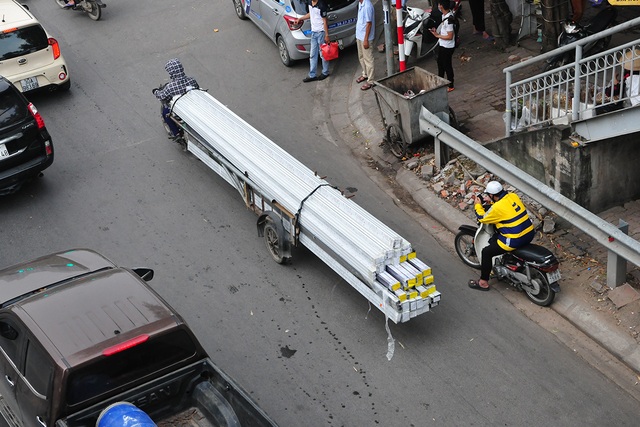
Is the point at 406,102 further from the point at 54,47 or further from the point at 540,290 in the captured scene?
the point at 54,47

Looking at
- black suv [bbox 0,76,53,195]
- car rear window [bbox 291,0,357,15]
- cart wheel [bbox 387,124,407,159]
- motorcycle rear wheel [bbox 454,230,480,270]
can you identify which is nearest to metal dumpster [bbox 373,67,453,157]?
cart wheel [bbox 387,124,407,159]

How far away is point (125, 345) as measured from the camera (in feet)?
22.7

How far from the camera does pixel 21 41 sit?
14570 millimetres

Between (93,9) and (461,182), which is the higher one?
(93,9)

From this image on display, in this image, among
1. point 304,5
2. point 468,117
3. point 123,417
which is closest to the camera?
point 123,417

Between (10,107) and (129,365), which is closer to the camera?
(129,365)

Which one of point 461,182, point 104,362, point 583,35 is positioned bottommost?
point 461,182

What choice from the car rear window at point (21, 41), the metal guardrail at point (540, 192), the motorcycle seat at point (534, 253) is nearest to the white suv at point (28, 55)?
the car rear window at point (21, 41)

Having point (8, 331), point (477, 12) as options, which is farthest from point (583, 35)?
point (8, 331)

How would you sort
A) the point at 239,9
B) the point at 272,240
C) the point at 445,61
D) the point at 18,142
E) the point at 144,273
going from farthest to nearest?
the point at 239,9, the point at 445,61, the point at 18,142, the point at 272,240, the point at 144,273

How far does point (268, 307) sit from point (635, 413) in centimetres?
426

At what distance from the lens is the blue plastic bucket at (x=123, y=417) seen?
21.6 feet

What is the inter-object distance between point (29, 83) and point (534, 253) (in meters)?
10.0

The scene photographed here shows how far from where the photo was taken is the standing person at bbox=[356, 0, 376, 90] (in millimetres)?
14133
